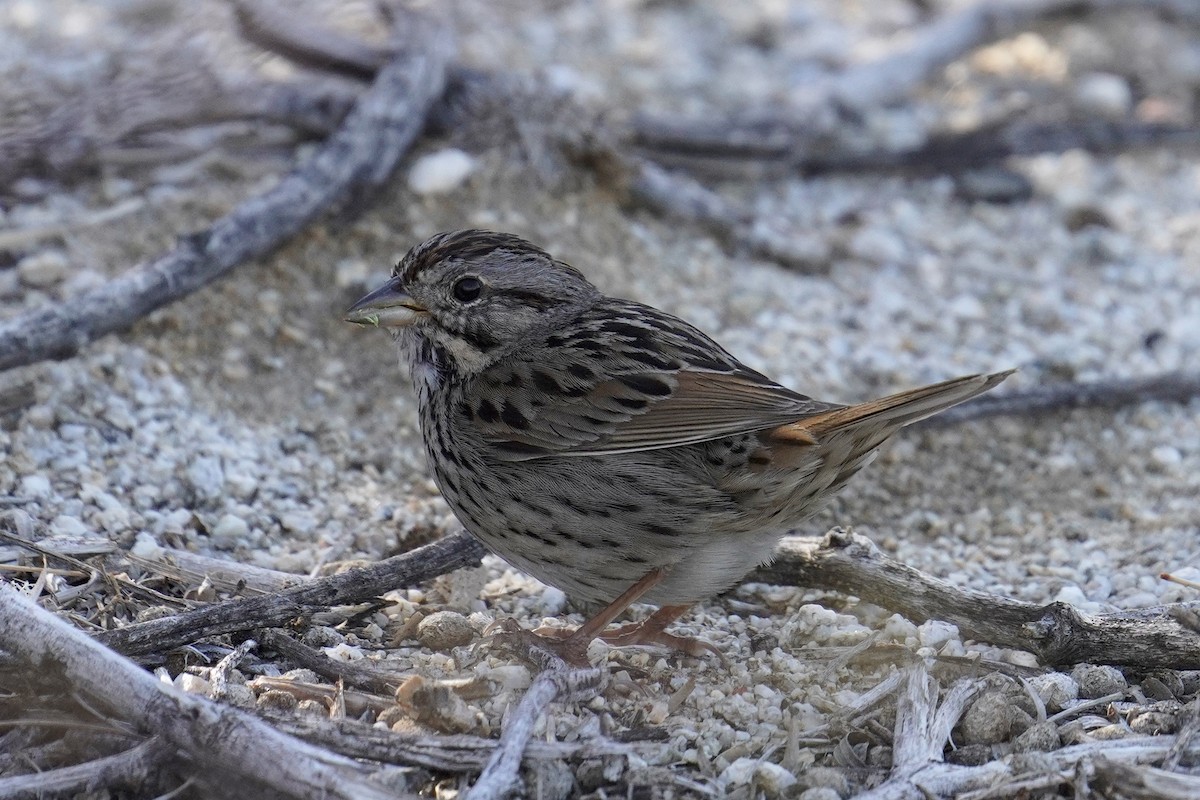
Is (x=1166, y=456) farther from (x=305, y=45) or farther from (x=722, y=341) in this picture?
(x=305, y=45)

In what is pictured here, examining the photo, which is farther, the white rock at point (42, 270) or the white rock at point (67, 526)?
the white rock at point (42, 270)

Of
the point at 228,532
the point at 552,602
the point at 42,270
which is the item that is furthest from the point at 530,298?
the point at 42,270

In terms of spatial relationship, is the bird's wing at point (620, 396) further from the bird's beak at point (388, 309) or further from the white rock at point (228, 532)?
the white rock at point (228, 532)

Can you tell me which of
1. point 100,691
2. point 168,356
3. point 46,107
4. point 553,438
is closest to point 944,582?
point 553,438

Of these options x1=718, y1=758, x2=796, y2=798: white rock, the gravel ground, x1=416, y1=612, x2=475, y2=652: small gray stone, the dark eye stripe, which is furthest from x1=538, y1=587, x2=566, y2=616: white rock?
x1=718, y1=758, x2=796, y2=798: white rock

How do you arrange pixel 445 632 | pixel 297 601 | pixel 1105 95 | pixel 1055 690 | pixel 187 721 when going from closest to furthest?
pixel 187 721
pixel 1055 690
pixel 297 601
pixel 445 632
pixel 1105 95

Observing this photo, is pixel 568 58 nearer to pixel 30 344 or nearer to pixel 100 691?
pixel 30 344

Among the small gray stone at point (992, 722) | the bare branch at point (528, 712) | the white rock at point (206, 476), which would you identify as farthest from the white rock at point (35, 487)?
the small gray stone at point (992, 722)
